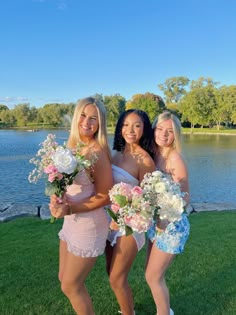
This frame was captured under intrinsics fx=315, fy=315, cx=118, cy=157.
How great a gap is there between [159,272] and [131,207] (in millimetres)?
799

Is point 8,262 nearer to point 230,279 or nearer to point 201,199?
point 230,279

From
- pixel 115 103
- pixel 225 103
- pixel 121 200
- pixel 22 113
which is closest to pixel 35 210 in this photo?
pixel 121 200

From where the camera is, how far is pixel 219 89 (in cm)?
6038

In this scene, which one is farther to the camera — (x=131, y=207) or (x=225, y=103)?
(x=225, y=103)

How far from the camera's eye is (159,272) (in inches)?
103

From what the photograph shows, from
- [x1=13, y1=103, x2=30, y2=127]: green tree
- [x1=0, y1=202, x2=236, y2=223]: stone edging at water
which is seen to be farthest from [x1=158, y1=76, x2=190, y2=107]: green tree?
[x1=0, y1=202, x2=236, y2=223]: stone edging at water

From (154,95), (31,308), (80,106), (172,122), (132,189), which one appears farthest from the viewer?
(154,95)

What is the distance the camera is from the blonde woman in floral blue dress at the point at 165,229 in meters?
2.55

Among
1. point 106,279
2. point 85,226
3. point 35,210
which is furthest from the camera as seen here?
point 35,210

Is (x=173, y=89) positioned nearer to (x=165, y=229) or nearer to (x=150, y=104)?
(x=150, y=104)

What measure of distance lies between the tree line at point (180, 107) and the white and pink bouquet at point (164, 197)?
4614cm

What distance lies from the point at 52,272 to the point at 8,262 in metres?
0.75

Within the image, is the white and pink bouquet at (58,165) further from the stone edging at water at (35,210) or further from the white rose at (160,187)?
the stone edging at water at (35,210)

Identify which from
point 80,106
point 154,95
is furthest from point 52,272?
point 154,95
